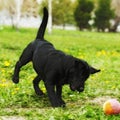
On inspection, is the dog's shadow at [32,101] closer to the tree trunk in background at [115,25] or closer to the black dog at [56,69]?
the black dog at [56,69]

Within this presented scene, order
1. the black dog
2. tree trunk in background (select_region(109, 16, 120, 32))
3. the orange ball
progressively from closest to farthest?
the orange ball
the black dog
tree trunk in background (select_region(109, 16, 120, 32))

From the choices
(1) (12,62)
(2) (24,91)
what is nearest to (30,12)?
(1) (12,62)

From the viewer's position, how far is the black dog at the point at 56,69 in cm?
652

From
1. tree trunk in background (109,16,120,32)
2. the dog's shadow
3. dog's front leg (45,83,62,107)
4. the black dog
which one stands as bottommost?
tree trunk in background (109,16,120,32)

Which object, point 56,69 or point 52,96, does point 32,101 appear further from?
point 56,69

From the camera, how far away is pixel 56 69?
6.79m

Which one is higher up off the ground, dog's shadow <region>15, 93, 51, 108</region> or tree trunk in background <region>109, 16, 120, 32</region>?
dog's shadow <region>15, 93, 51, 108</region>

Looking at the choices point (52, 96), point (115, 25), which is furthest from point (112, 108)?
point (115, 25)

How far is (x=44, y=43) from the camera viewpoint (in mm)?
7664

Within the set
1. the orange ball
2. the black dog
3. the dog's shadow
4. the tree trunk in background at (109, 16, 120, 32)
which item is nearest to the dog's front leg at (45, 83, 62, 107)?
the black dog

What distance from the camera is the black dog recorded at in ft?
21.4

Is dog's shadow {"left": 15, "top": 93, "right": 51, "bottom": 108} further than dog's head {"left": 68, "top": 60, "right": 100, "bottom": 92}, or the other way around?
dog's shadow {"left": 15, "top": 93, "right": 51, "bottom": 108}

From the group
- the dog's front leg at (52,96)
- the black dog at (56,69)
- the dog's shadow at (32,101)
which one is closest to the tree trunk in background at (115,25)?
the dog's shadow at (32,101)

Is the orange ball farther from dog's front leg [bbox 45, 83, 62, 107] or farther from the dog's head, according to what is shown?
dog's front leg [bbox 45, 83, 62, 107]
